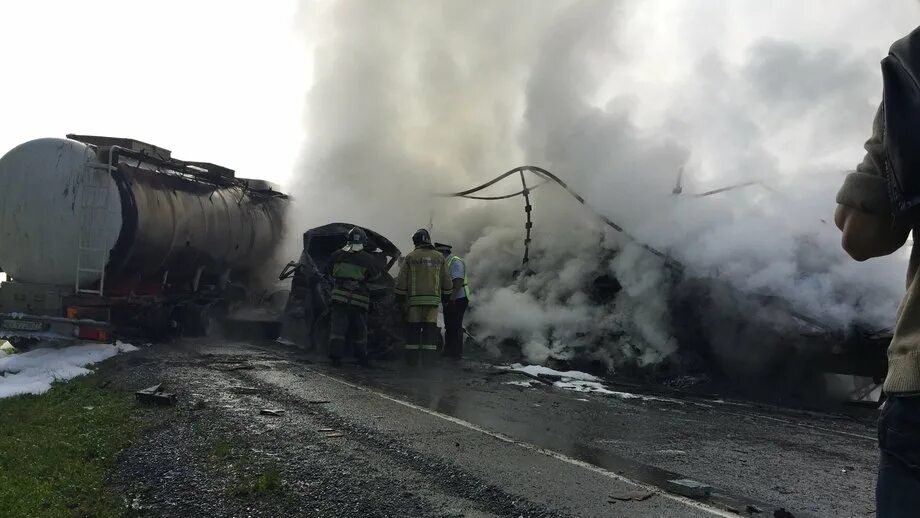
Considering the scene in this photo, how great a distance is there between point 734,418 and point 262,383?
4971 millimetres

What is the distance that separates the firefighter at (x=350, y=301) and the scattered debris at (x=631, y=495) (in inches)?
232

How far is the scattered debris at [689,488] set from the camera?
371 cm

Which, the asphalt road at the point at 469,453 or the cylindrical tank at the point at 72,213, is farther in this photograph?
the cylindrical tank at the point at 72,213

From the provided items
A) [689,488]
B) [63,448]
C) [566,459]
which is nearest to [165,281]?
[63,448]

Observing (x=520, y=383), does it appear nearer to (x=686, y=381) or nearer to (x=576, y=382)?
(x=576, y=382)

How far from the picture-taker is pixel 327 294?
1022 cm

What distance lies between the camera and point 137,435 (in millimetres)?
4656

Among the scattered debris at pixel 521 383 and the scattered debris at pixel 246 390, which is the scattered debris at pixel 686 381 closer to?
the scattered debris at pixel 521 383

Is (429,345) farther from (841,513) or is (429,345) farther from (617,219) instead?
(841,513)

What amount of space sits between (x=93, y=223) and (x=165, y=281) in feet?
5.69

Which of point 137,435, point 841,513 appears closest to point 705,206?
point 841,513

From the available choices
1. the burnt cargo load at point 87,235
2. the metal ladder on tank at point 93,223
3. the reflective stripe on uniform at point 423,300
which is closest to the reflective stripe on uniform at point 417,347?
the reflective stripe on uniform at point 423,300

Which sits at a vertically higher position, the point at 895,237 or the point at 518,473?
the point at 895,237

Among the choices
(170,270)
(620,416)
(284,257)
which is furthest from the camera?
(284,257)
